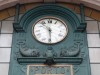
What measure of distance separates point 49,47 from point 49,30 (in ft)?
1.84

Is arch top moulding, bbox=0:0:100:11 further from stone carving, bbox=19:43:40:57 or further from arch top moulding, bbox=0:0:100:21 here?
stone carving, bbox=19:43:40:57

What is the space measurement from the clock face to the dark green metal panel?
0.37 ft

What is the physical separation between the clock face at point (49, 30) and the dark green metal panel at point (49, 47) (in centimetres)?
11

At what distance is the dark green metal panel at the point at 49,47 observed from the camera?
7801 millimetres

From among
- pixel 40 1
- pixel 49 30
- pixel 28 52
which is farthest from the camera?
pixel 40 1

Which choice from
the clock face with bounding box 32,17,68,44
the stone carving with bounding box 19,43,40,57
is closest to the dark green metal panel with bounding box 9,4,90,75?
the stone carving with bounding box 19,43,40,57

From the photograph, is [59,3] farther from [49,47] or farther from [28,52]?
[28,52]

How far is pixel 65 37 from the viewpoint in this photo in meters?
8.27

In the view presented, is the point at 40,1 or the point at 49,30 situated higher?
the point at 40,1

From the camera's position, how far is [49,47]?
8.02 m

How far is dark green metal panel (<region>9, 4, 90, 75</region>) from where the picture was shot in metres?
7.80

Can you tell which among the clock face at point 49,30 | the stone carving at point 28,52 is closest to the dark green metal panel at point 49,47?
the stone carving at point 28,52

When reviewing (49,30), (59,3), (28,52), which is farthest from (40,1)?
(28,52)

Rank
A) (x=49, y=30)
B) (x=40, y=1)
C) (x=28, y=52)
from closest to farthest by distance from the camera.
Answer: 1. (x=28, y=52)
2. (x=49, y=30)
3. (x=40, y=1)
